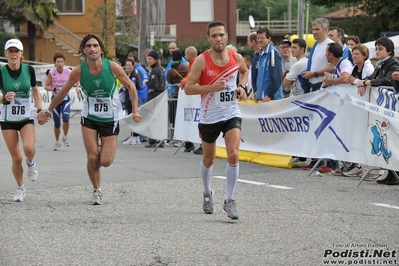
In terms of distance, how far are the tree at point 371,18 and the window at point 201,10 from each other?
30431 millimetres

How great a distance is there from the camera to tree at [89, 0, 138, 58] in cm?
5191

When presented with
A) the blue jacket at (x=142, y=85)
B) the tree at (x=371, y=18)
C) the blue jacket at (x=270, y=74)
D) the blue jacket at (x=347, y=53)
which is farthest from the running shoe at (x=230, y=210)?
the tree at (x=371, y=18)

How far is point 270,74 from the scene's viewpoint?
1405 cm

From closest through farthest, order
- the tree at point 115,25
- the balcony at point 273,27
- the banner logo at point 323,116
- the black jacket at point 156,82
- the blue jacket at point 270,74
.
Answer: the banner logo at point 323,116 < the blue jacket at point 270,74 < the black jacket at point 156,82 < the tree at point 115,25 < the balcony at point 273,27

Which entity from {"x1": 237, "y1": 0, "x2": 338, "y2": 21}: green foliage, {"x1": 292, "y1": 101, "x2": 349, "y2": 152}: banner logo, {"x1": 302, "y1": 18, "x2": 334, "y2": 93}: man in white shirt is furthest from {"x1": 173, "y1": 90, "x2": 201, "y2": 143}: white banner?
{"x1": 237, "y1": 0, "x2": 338, "y2": 21}: green foliage

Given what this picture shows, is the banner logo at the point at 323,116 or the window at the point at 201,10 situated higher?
the window at the point at 201,10

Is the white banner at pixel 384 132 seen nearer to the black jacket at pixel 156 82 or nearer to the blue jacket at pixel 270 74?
the blue jacket at pixel 270 74

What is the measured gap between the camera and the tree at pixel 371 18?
3569 cm

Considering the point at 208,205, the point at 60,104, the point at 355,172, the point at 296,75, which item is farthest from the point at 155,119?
the point at 208,205

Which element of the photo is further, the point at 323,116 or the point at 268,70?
the point at 268,70

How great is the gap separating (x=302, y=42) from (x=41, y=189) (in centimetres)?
550

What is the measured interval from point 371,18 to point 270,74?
82.1 ft

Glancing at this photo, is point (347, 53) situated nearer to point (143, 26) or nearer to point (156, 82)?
point (156, 82)

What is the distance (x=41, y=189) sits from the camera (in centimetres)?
1155
